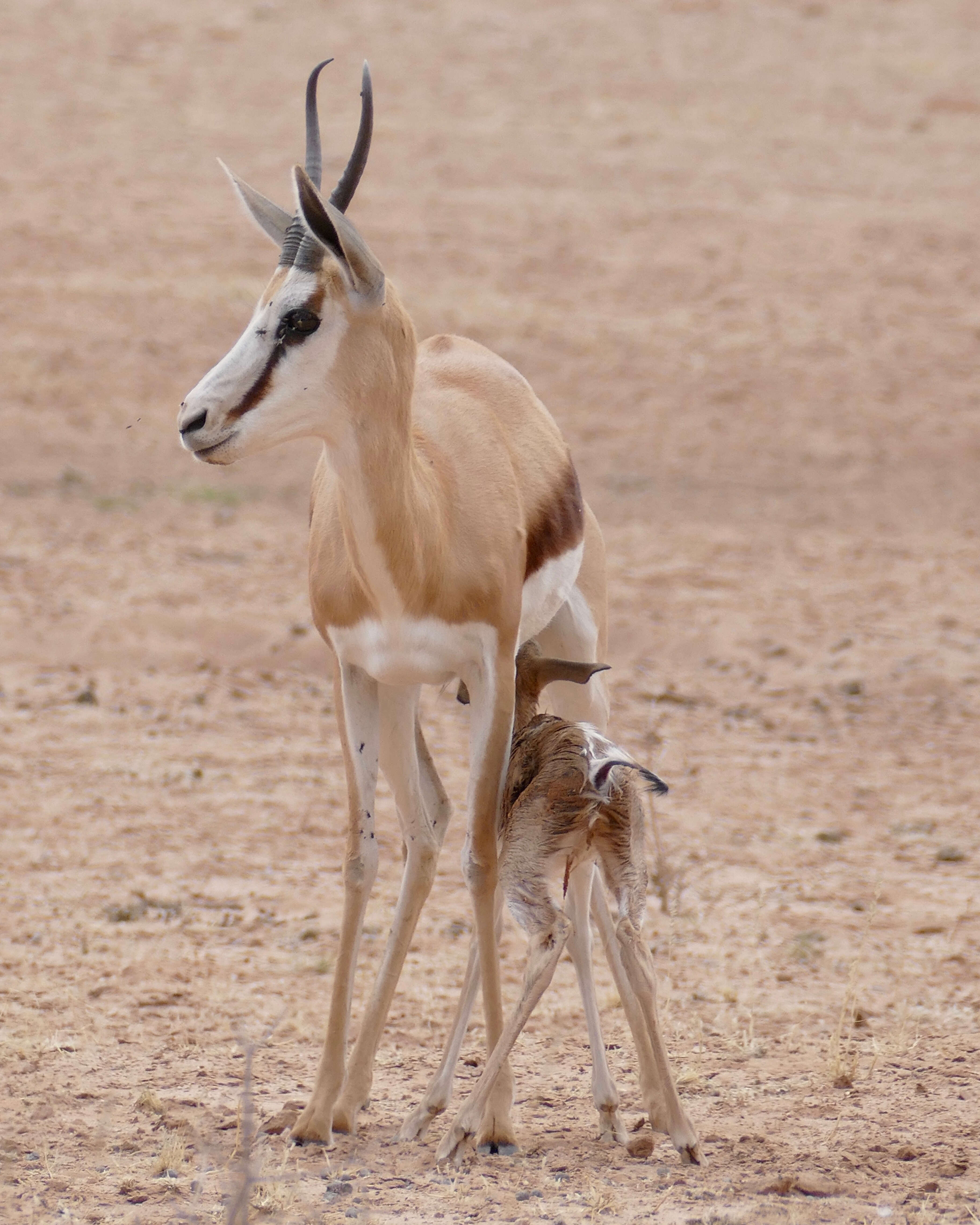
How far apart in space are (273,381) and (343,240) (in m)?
0.42

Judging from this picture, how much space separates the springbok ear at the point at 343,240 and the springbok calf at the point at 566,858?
4.81 ft

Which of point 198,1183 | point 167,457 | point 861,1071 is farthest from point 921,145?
point 198,1183

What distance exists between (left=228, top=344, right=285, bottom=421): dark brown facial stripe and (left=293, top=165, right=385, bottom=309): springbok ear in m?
0.28

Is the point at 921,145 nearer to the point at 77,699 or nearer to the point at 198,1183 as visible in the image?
the point at 77,699

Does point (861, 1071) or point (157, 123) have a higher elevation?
point (157, 123)

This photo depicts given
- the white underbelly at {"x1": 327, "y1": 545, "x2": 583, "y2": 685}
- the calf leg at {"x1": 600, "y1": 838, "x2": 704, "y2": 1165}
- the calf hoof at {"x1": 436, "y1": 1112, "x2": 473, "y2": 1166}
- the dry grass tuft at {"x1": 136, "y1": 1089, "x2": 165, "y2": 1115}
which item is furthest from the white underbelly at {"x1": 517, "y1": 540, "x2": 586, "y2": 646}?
the dry grass tuft at {"x1": 136, "y1": 1089, "x2": 165, "y2": 1115}

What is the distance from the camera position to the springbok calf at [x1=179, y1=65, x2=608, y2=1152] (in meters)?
4.33

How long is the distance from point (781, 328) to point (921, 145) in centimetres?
624

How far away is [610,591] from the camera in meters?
13.2

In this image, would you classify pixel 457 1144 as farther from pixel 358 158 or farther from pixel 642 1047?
pixel 358 158

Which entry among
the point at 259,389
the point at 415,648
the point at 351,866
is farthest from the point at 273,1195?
the point at 259,389

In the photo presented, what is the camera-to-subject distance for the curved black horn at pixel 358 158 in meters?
4.39

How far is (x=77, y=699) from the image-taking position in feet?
34.0

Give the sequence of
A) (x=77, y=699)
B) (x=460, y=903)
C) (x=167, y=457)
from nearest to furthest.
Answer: (x=460, y=903)
(x=77, y=699)
(x=167, y=457)
